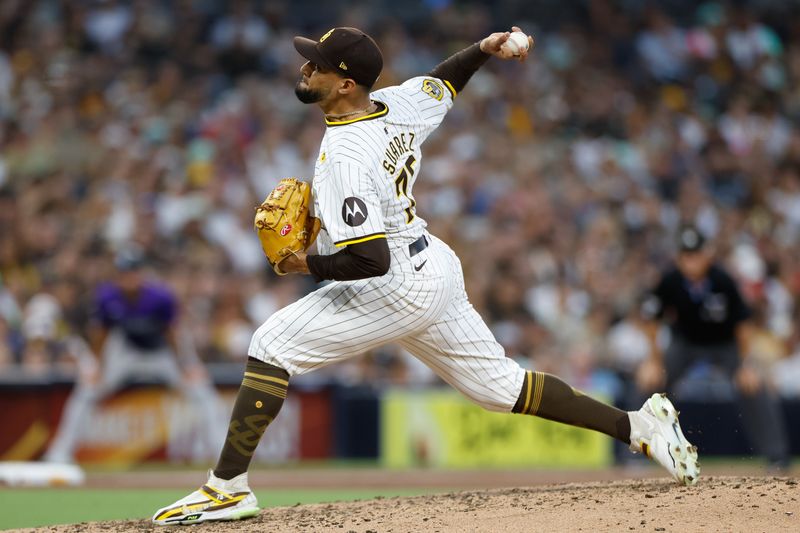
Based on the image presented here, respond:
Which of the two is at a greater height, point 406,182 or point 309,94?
point 309,94

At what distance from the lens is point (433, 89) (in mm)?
5457

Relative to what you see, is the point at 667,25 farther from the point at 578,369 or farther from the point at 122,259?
the point at 122,259

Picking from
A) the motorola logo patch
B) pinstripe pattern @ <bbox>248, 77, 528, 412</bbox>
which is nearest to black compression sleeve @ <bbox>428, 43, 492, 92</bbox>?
pinstripe pattern @ <bbox>248, 77, 528, 412</bbox>

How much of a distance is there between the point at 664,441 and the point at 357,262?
171 centimetres

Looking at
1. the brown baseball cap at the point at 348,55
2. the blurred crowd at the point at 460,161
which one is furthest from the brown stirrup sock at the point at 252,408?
the blurred crowd at the point at 460,161

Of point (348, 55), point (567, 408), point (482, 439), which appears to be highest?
point (348, 55)

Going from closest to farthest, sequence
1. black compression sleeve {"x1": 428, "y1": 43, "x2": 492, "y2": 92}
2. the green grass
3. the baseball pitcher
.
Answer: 1. the baseball pitcher
2. black compression sleeve {"x1": 428, "y1": 43, "x2": 492, "y2": 92}
3. the green grass

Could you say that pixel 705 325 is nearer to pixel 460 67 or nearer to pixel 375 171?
pixel 460 67

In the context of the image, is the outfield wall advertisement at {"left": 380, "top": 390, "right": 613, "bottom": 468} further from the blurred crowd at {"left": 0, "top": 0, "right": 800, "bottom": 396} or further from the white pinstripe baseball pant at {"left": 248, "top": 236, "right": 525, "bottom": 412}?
the white pinstripe baseball pant at {"left": 248, "top": 236, "right": 525, "bottom": 412}

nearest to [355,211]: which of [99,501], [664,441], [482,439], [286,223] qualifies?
[286,223]

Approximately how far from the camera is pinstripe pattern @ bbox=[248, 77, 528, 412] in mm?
4777

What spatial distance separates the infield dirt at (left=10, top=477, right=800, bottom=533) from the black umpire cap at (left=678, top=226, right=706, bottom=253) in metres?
3.60

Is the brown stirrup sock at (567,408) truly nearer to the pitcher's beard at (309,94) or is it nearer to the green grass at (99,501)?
the pitcher's beard at (309,94)

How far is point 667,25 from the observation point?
15891 millimetres
